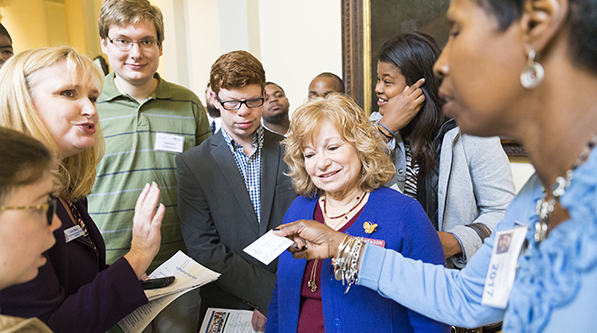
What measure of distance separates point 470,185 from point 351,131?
2.35 ft

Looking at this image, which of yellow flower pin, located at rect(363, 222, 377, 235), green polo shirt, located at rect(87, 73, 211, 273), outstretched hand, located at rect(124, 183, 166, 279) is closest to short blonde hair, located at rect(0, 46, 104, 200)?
outstretched hand, located at rect(124, 183, 166, 279)

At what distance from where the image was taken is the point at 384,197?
1695mm

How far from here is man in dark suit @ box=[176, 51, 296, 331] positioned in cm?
213

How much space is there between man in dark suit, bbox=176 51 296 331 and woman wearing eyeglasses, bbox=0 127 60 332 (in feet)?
3.87

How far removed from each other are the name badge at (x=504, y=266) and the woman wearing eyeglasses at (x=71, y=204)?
1251 millimetres

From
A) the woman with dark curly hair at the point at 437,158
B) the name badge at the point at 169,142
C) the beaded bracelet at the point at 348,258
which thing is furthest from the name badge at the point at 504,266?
the name badge at the point at 169,142

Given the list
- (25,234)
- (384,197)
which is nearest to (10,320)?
(25,234)

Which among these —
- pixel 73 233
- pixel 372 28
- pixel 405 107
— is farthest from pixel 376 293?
pixel 372 28

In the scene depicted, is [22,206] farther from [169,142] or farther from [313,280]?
[169,142]

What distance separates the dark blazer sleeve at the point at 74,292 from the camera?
1166mm

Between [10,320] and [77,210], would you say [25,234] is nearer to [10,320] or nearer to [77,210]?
[10,320]

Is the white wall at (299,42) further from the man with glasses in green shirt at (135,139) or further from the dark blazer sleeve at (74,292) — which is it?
the dark blazer sleeve at (74,292)

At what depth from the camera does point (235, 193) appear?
2.26 metres

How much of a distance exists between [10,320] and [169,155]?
1798mm
